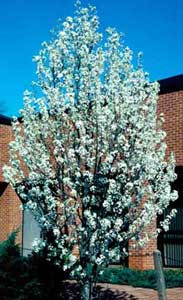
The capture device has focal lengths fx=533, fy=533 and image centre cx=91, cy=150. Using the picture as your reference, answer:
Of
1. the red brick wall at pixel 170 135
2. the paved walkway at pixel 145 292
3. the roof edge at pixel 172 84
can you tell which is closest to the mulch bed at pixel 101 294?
the paved walkway at pixel 145 292

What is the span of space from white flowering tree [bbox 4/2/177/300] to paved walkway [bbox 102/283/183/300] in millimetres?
2495

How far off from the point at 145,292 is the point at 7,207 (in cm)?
969

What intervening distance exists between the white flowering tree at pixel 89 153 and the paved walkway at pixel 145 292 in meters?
2.49

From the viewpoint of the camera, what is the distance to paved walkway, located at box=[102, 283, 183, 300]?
10832 mm

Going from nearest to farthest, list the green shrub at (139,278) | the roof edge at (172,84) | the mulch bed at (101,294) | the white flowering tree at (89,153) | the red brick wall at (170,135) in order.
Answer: the white flowering tree at (89,153) → the mulch bed at (101,294) → the green shrub at (139,278) → the red brick wall at (170,135) → the roof edge at (172,84)

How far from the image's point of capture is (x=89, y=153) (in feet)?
27.5

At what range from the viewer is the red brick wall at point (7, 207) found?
19844mm

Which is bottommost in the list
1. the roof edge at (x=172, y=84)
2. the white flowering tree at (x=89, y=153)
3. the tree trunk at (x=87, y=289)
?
the tree trunk at (x=87, y=289)

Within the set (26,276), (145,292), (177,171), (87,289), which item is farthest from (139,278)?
(87,289)

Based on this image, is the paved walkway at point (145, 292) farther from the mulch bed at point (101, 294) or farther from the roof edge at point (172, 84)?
the roof edge at point (172, 84)

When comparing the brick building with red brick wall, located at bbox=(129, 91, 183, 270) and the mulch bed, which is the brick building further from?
the mulch bed

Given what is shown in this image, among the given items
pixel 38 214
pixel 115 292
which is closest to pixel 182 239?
pixel 115 292

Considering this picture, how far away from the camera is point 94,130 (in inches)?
332

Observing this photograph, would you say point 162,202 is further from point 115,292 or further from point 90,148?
point 115,292
